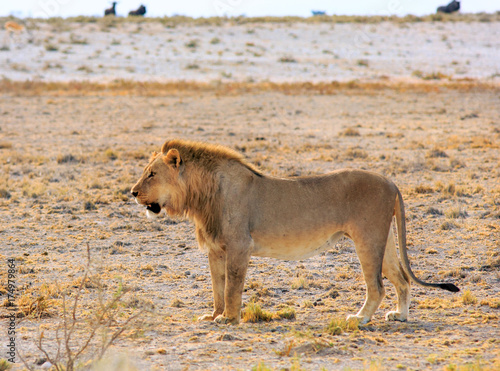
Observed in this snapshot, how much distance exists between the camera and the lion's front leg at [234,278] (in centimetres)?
641

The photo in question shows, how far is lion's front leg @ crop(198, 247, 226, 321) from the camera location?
265 inches

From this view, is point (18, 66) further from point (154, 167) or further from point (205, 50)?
point (154, 167)

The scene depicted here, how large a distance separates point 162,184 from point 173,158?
29 cm

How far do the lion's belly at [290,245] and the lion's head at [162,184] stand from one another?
93 centimetres

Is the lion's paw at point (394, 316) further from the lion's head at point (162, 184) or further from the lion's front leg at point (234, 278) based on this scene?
the lion's head at point (162, 184)

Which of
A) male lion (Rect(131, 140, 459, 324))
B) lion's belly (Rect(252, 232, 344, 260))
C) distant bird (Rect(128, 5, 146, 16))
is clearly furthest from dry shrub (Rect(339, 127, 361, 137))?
distant bird (Rect(128, 5, 146, 16))

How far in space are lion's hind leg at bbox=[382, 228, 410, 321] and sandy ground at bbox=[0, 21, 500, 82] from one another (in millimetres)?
31327

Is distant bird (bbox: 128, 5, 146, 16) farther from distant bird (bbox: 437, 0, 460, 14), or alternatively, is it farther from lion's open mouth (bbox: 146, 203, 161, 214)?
lion's open mouth (bbox: 146, 203, 161, 214)

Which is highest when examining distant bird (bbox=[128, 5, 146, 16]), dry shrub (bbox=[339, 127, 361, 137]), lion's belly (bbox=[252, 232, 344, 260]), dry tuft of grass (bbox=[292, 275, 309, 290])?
distant bird (bbox=[128, 5, 146, 16])

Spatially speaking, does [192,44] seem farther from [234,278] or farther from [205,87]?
[234,278]

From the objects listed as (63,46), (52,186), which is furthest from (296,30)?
(52,186)

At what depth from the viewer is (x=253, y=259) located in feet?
30.1

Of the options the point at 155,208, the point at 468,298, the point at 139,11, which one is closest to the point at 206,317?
the point at 155,208

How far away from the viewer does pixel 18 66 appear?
39094 mm
